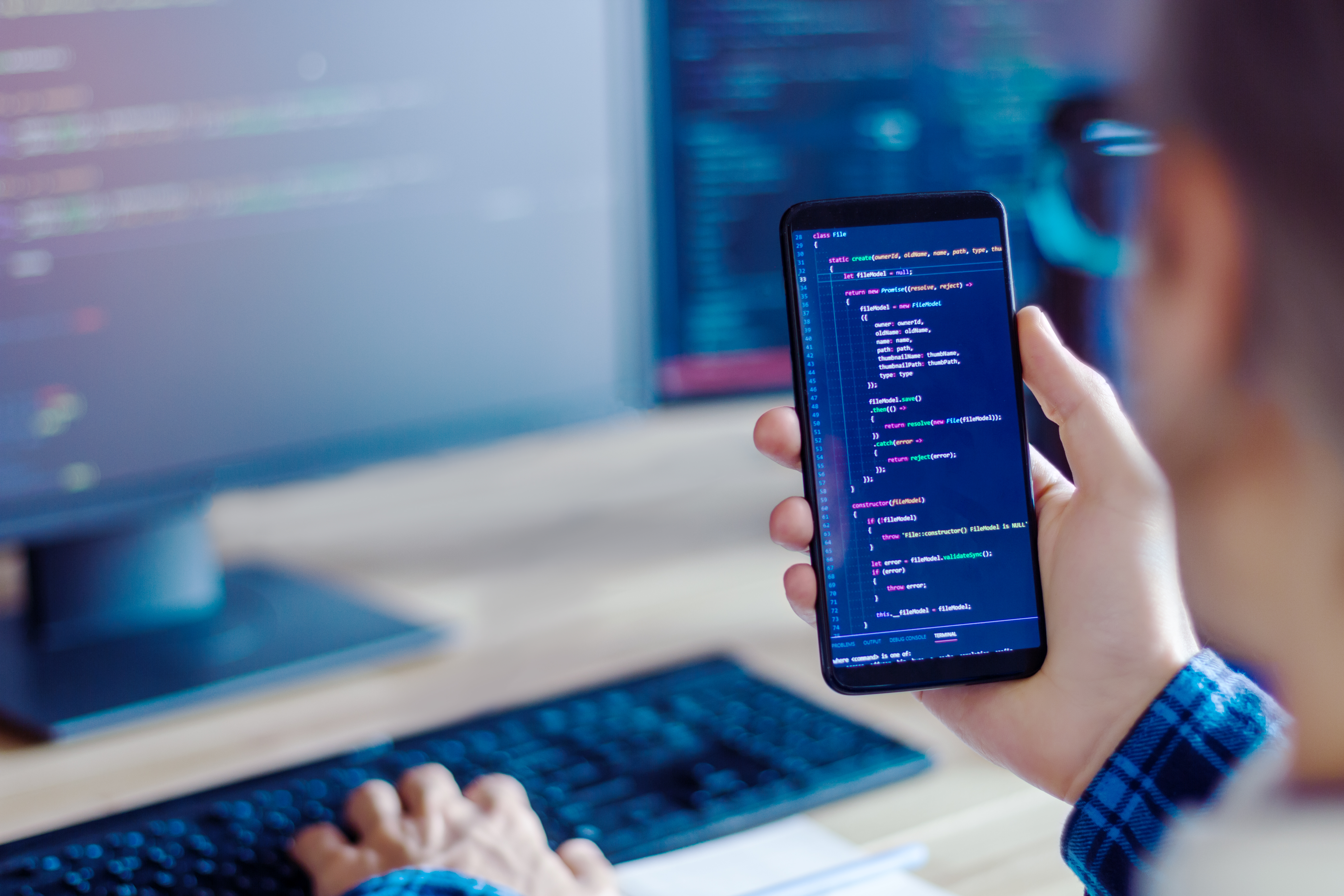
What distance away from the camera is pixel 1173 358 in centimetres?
37

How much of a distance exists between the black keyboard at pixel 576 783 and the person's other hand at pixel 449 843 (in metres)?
0.02

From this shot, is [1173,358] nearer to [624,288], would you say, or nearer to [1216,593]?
[1216,593]

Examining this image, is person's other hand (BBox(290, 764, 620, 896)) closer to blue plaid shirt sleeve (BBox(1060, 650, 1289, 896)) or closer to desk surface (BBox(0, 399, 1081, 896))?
desk surface (BBox(0, 399, 1081, 896))

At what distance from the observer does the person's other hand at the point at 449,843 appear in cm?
61

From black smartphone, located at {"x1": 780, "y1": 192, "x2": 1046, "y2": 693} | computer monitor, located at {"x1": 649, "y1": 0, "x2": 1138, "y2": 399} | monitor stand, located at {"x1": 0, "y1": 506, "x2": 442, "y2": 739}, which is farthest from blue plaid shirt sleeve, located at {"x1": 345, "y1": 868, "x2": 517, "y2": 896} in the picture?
computer monitor, located at {"x1": 649, "y1": 0, "x2": 1138, "y2": 399}

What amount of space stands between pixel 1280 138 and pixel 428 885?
43cm

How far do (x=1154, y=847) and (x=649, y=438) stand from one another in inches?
33.0

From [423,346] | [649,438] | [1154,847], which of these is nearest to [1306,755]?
[1154,847]

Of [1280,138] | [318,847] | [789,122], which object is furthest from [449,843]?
[789,122]

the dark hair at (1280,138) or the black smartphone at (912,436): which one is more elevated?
the dark hair at (1280,138)

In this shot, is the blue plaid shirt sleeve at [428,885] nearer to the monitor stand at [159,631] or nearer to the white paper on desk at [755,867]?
the white paper on desk at [755,867]

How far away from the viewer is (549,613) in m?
0.94

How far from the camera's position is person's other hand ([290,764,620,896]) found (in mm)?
610

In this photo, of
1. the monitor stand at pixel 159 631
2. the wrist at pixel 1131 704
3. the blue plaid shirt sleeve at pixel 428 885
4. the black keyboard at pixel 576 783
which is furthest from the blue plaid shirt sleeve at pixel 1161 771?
the monitor stand at pixel 159 631
